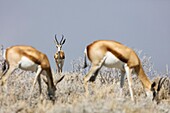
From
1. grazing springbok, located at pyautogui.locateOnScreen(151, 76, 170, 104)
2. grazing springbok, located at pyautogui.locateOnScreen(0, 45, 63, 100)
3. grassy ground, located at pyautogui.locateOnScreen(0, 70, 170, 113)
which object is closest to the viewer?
grassy ground, located at pyautogui.locateOnScreen(0, 70, 170, 113)

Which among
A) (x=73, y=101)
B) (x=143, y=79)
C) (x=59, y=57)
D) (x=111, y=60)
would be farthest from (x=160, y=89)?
(x=59, y=57)

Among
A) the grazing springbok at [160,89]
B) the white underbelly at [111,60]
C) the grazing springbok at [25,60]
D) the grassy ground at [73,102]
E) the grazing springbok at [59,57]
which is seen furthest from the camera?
the grazing springbok at [59,57]

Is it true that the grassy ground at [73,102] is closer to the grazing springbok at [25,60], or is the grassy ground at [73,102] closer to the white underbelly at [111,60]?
the grazing springbok at [25,60]

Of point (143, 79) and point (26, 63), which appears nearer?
point (26, 63)

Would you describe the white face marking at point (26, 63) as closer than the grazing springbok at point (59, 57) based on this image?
Yes

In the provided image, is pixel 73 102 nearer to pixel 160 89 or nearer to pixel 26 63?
pixel 26 63

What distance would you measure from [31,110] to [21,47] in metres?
2.78

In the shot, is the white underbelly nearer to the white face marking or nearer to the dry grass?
the dry grass

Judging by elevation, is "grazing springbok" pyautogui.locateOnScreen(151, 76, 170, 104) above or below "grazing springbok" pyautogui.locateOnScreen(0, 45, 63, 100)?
below

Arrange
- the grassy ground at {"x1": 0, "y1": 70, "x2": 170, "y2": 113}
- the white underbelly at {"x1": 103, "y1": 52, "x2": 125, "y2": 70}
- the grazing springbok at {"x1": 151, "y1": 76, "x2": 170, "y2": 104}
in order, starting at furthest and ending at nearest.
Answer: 1. the grazing springbok at {"x1": 151, "y1": 76, "x2": 170, "y2": 104}
2. the white underbelly at {"x1": 103, "y1": 52, "x2": 125, "y2": 70}
3. the grassy ground at {"x1": 0, "y1": 70, "x2": 170, "y2": 113}

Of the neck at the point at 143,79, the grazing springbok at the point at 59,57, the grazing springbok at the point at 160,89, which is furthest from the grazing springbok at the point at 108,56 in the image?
the grazing springbok at the point at 59,57

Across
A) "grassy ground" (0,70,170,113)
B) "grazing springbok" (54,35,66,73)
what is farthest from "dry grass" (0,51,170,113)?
"grazing springbok" (54,35,66,73)

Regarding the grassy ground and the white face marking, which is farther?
the white face marking

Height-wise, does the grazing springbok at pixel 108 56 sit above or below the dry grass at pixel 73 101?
above
